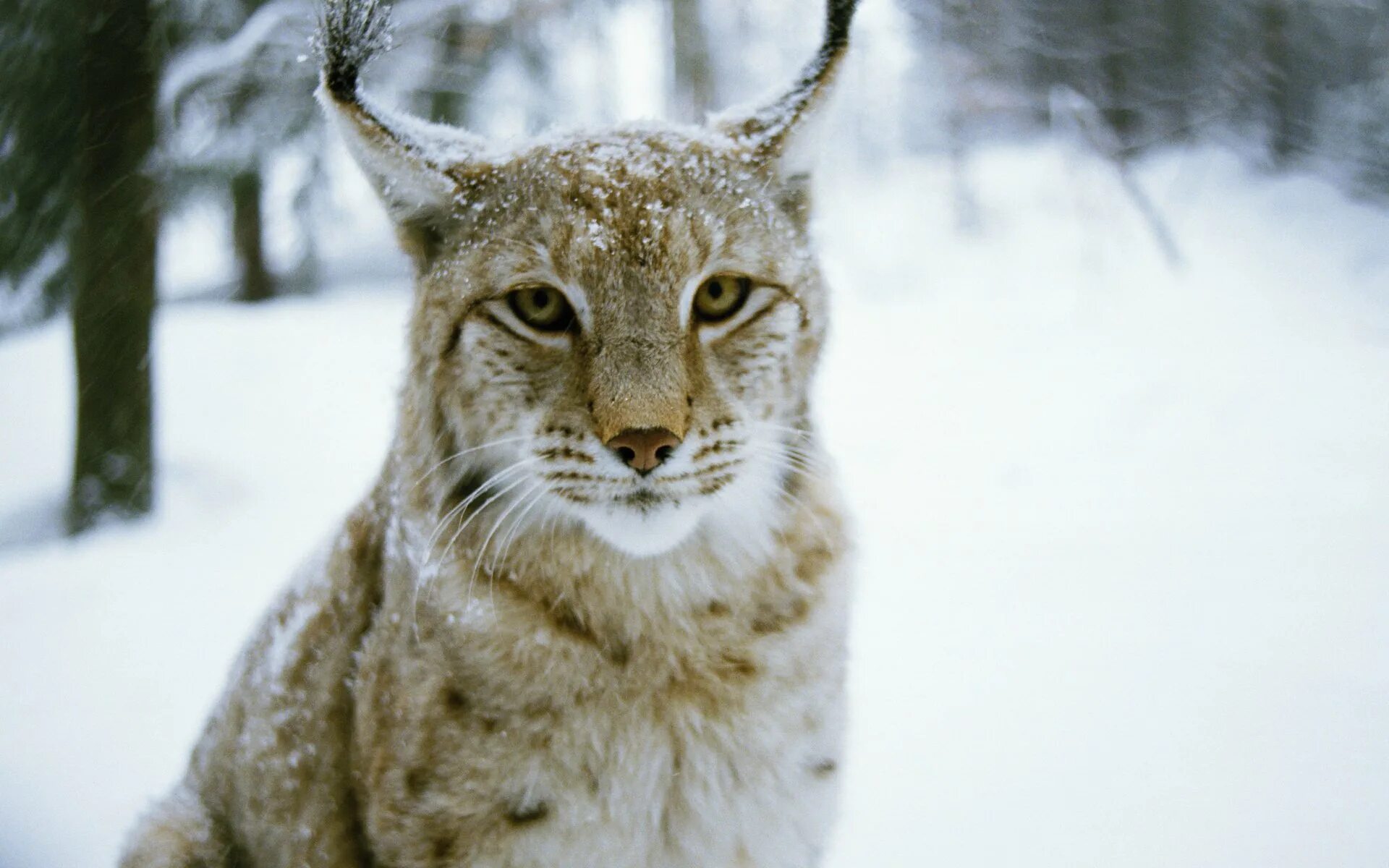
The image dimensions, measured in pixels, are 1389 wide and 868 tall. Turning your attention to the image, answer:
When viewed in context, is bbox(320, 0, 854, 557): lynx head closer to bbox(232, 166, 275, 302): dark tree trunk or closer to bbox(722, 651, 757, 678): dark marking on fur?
bbox(722, 651, 757, 678): dark marking on fur

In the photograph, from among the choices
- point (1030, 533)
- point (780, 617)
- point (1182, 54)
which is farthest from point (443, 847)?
point (1182, 54)

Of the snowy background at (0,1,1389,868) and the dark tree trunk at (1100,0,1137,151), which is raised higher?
the dark tree trunk at (1100,0,1137,151)

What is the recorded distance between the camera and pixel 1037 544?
174 inches

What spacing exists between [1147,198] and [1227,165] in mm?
1246

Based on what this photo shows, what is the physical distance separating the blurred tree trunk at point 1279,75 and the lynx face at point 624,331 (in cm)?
333

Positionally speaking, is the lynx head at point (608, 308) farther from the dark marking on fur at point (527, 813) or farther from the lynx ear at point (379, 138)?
the dark marking on fur at point (527, 813)

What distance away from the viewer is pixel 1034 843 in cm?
258

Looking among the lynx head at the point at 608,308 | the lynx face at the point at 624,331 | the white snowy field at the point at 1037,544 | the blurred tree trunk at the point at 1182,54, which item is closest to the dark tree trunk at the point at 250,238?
the white snowy field at the point at 1037,544

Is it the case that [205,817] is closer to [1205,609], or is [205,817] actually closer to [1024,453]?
[1205,609]

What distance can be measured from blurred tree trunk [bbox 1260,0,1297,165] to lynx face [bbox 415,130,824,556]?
3.33m

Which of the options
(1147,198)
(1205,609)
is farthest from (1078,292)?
(1205,609)

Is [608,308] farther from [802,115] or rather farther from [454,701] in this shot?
[454,701]

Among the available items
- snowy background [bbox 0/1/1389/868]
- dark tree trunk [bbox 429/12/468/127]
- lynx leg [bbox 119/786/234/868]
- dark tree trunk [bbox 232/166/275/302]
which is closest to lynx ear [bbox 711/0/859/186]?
snowy background [bbox 0/1/1389/868]

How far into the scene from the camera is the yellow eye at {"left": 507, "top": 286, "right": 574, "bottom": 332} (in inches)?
70.5
